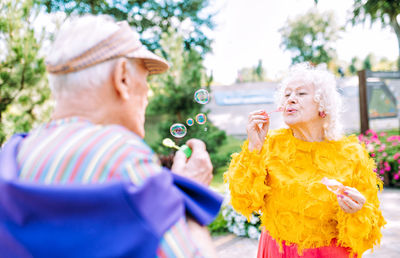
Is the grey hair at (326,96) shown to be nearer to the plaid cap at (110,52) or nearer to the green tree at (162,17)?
the plaid cap at (110,52)

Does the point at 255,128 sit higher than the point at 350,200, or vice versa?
the point at 255,128

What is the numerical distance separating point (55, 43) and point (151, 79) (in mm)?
10565

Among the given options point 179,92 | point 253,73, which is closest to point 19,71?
point 179,92

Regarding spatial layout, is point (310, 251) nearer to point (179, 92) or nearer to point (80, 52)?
point (80, 52)

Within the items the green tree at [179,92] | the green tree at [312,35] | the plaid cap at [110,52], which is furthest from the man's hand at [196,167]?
the green tree at [312,35]

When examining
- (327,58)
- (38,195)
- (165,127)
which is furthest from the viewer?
(327,58)

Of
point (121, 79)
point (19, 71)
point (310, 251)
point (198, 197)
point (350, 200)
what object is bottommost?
point (310, 251)

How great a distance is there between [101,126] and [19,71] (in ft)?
22.0

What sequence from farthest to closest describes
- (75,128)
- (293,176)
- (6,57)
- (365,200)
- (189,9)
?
(189,9) < (6,57) < (293,176) < (365,200) < (75,128)

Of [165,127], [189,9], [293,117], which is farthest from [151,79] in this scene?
[189,9]

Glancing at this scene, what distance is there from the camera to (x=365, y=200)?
1729 millimetres

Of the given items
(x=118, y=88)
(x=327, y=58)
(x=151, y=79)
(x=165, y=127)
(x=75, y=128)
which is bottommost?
(x=165, y=127)

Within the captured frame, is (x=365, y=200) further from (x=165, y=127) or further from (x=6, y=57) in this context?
(x=165, y=127)

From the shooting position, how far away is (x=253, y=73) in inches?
2141
